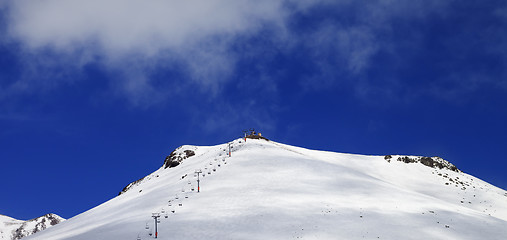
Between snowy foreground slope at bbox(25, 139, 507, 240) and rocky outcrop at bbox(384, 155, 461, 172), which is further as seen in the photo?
rocky outcrop at bbox(384, 155, 461, 172)

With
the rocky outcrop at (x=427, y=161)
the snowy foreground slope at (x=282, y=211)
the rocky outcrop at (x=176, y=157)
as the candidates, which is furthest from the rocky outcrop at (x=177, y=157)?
the rocky outcrop at (x=427, y=161)

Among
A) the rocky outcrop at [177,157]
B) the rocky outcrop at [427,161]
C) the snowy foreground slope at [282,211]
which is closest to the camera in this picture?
the snowy foreground slope at [282,211]

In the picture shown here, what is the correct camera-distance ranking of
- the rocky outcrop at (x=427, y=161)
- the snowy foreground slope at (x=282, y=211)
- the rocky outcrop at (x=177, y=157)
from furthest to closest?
the rocky outcrop at (x=427, y=161)
the rocky outcrop at (x=177, y=157)
the snowy foreground slope at (x=282, y=211)

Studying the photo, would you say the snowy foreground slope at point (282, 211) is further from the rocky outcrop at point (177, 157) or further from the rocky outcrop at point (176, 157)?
the rocky outcrop at point (176, 157)

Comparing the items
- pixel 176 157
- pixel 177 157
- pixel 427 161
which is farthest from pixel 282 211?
pixel 427 161

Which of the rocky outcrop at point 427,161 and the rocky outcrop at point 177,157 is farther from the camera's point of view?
the rocky outcrop at point 427,161

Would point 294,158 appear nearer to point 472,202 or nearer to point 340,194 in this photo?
point 340,194

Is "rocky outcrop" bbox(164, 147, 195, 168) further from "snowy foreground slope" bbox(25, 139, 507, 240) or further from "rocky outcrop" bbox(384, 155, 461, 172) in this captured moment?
"rocky outcrop" bbox(384, 155, 461, 172)

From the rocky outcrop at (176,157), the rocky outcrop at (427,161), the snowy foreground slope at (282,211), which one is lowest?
the snowy foreground slope at (282,211)

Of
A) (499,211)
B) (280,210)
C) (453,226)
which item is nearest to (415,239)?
(453,226)

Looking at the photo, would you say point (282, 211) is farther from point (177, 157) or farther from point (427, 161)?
point (427, 161)

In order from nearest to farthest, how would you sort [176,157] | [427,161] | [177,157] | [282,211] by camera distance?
[282,211] → [177,157] → [176,157] → [427,161]

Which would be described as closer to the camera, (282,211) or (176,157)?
(282,211)

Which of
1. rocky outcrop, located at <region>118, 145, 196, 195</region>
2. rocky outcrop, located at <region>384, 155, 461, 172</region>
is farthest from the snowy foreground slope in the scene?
rocky outcrop, located at <region>384, 155, 461, 172</region>
